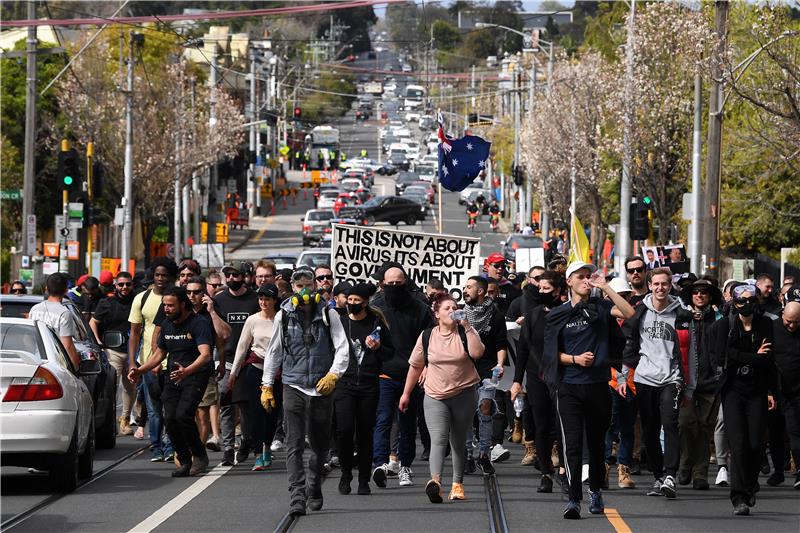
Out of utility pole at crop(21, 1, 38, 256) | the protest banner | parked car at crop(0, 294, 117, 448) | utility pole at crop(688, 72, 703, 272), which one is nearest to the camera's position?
parked car at crop(0, 294, 117, 448)

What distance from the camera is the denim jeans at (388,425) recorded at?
13.2m

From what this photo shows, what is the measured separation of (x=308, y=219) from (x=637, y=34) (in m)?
26.4

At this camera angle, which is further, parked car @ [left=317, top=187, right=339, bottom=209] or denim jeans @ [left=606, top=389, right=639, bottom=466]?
parked car @ [left=317, top=187, right=339, bottom=209]

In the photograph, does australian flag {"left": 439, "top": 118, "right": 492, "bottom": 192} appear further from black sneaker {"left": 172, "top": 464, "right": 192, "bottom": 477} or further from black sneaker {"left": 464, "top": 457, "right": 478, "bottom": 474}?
black sneaker {"left": 172, "top": 464, "right": 192, "bottom": 477}

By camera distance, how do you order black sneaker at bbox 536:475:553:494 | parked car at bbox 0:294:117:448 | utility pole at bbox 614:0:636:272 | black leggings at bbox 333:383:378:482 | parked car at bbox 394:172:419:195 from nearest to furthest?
1. black leggings at bbox 333:383:378:482
2. black sneaker at bbox 536:475:553:494
3. parked car at bbox 0:294:117:448
4. utility pole at bbox 614:0:636:272
5. parked car at bbox 394:172:419:195

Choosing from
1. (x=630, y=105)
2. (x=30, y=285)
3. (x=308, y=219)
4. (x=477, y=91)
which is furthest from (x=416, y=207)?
(x=477, y=91)

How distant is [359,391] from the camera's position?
1263 cm

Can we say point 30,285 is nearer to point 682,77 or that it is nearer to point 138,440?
point 138,440

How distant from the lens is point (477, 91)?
5433 inches

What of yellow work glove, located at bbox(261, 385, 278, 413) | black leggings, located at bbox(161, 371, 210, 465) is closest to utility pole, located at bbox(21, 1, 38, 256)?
black leggings, located at bbox(161, 371, 210, 465)

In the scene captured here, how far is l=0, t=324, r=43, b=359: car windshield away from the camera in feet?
41.5

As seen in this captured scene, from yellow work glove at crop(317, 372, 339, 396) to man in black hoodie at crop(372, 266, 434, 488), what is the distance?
1502 mm

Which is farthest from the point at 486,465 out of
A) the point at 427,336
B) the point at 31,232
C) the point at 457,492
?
the point at 31,232

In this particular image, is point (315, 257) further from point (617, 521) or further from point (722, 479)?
point (617, 521)
